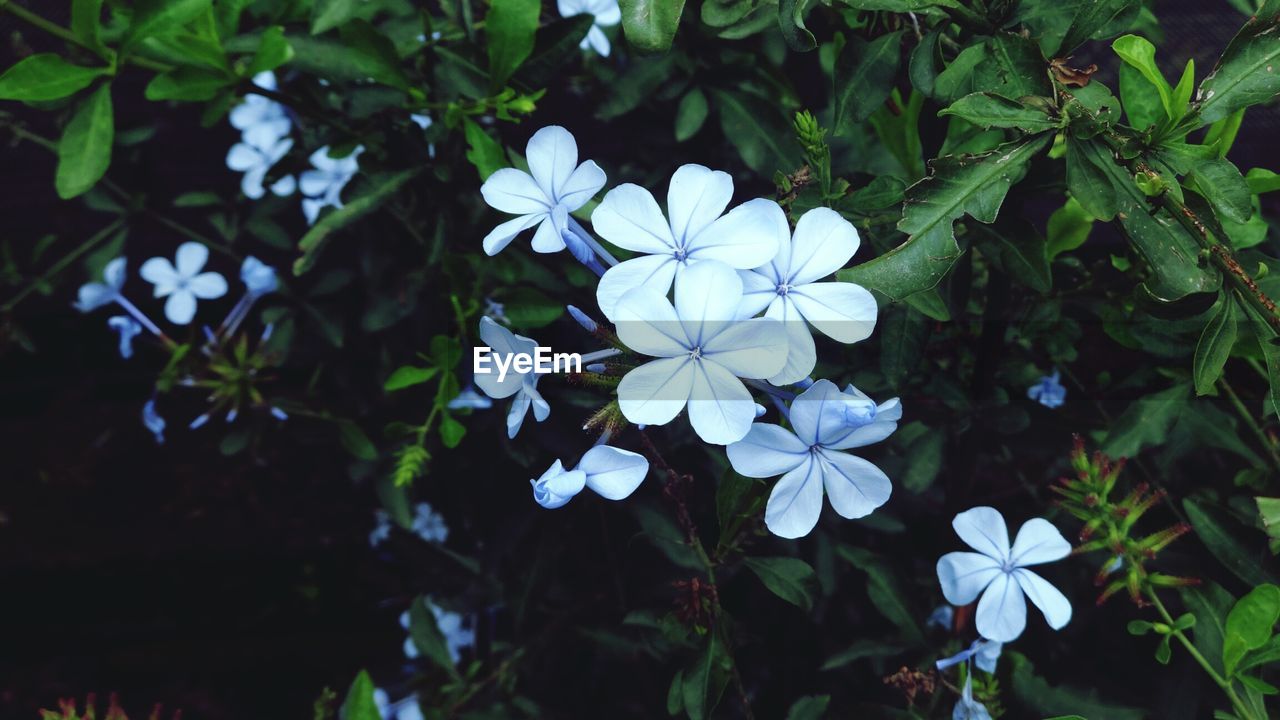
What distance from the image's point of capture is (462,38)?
1.02 m

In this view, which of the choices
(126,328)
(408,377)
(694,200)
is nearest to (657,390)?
(694,200)

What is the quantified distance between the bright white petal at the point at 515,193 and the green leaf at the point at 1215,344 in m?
0.52

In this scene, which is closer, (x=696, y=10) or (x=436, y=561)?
(x=696, y=10)

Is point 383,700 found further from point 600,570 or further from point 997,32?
point 997,32

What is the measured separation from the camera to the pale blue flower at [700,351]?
574 mm

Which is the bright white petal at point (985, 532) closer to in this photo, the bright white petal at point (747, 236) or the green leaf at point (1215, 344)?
the green leaf at point (1215, 344)

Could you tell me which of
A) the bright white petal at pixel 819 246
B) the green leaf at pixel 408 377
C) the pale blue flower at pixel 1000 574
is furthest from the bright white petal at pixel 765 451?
the green leaf at pixel 408 377

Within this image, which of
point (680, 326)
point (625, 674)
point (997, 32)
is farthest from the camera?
point (625, 674)

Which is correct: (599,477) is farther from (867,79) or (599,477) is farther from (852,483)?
(867,79)

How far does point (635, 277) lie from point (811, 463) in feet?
0.65

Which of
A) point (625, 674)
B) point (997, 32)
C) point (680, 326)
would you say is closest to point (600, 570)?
point (625, 674)

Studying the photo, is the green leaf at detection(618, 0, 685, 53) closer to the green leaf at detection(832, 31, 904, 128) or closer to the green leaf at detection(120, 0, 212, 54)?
the green leaf at detection(832, 31, 904, 128)

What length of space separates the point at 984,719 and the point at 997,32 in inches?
23.7

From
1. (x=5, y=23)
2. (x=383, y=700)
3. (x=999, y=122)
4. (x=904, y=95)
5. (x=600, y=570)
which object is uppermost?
(x=999, y=122)
